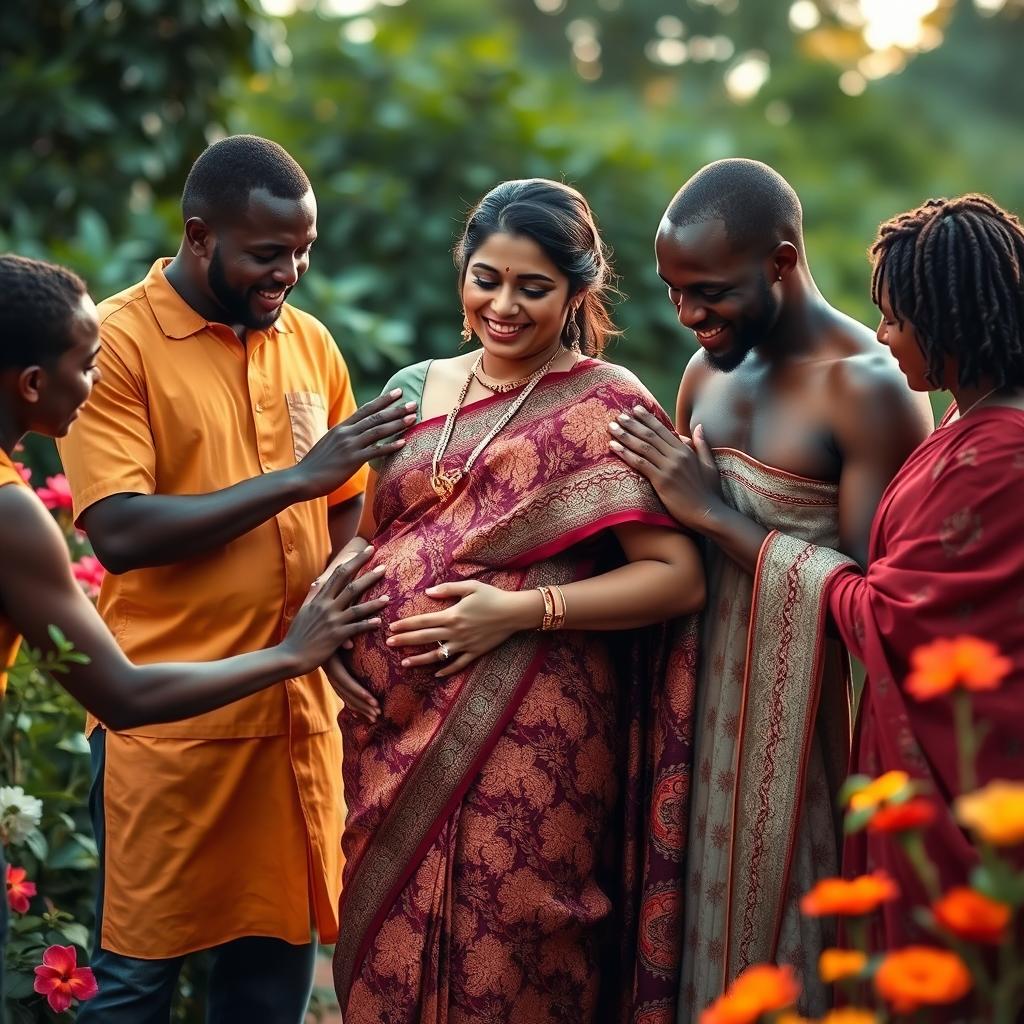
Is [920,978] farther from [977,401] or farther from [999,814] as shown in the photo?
[977,401]

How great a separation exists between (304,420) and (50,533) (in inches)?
44.6

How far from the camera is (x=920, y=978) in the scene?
1.56 m

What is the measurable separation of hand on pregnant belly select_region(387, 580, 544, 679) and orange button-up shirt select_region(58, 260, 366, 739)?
44 cm

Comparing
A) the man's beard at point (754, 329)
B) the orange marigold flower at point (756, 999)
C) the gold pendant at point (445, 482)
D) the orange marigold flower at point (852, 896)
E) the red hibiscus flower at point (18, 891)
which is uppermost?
the man's beard at point (754, 329)

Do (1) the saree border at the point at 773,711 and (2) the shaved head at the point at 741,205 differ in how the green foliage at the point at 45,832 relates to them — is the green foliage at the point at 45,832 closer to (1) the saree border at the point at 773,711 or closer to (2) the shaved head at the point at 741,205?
(1) the saree border at the point at 773,711

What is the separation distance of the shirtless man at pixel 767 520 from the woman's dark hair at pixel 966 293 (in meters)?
0.32

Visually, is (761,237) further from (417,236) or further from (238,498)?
(417,236)

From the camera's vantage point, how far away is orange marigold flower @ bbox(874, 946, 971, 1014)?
60.1 inches

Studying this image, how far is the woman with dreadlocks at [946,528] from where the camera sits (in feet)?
8.98

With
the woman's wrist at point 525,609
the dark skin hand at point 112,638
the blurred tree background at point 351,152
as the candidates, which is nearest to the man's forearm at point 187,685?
the dark skin hand at point 112,638

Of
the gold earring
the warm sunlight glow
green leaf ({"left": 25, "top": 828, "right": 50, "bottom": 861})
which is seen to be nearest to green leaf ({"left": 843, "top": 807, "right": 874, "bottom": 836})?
the gold earring

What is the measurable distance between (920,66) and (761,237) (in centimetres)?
1445

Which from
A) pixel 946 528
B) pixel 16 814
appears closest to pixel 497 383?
pixel 946 528

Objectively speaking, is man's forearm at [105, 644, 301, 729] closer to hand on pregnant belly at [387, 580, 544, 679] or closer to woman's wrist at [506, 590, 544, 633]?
hand on pregnant belly at [387, 580, 544, 679]
